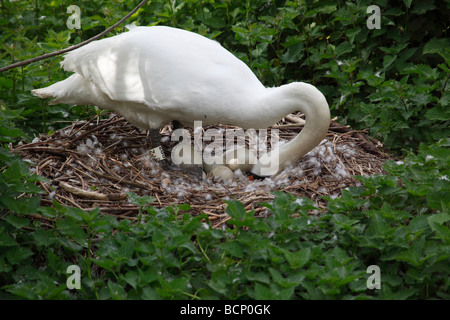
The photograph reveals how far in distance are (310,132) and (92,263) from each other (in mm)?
1819

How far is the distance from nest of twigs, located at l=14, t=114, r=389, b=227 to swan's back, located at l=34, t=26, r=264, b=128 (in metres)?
0.38

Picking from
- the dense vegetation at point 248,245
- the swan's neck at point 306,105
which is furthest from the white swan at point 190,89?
the dense vegetation at point 248,245

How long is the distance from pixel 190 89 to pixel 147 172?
0.80 metres

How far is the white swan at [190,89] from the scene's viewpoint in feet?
13.6

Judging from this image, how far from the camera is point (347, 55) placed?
19.4 ft

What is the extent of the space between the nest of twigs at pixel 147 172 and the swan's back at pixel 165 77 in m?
0.38

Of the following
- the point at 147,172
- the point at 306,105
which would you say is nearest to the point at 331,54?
the point at 306,105

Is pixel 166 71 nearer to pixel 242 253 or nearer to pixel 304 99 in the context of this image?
pixel 304 99

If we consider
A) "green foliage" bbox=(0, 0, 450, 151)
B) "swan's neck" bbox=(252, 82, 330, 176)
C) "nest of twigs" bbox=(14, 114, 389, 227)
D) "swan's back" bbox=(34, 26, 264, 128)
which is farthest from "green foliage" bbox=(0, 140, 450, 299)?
"green foliage" bbox=(0, 0, 450, 151)

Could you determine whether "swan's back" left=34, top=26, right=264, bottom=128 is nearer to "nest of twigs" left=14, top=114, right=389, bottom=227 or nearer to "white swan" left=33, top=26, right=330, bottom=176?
"white swan" left=33, top=26, right=330, bottom=176

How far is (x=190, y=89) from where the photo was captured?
4113 millimetres

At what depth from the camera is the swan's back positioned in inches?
163
